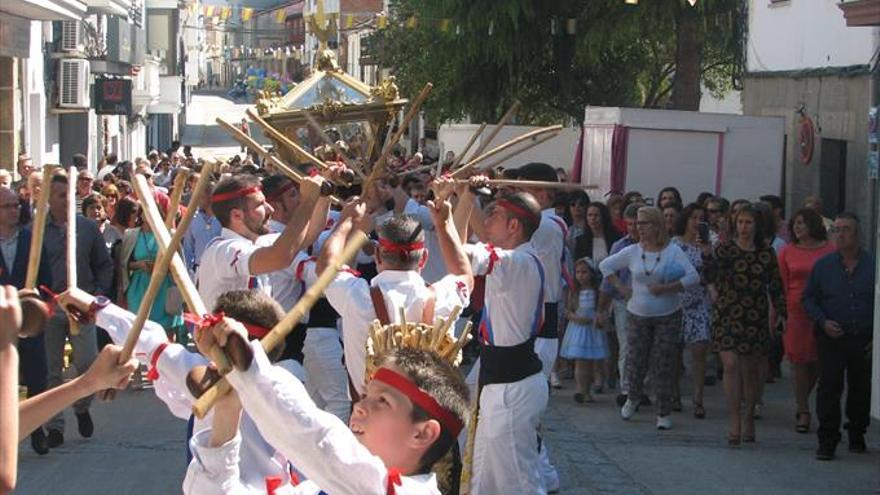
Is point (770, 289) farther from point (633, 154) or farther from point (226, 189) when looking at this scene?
point (633, 154)

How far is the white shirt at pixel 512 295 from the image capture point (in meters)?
8.03

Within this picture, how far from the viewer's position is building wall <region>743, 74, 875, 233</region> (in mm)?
18547

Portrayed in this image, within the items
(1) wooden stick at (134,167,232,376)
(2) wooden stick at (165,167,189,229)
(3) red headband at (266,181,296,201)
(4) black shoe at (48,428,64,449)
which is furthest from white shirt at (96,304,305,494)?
(4) black shoe at (48,428,64,449)

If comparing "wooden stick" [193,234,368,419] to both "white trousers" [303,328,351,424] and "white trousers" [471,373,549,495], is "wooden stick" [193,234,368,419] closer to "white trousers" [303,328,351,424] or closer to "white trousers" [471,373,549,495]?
"white trousers" [471,373,549,495]

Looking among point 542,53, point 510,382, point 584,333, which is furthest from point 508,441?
point 542,53

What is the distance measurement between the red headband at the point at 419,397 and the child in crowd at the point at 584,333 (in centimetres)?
876

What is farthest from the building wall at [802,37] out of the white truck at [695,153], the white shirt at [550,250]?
the white shirt at [550,250]

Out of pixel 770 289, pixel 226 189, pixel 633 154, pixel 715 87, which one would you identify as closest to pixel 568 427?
pixel 770 289

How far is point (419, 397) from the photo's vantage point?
4.21 metres

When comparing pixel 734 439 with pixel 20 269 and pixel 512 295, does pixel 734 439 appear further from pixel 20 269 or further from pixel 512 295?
pixel 20 269

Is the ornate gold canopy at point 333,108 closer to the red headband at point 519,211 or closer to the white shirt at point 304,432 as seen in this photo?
the red headband at point 519,211

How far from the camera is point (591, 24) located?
2409 centimetres

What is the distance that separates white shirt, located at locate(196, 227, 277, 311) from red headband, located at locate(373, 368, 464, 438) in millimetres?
3164

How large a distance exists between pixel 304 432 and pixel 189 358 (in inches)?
51.2
